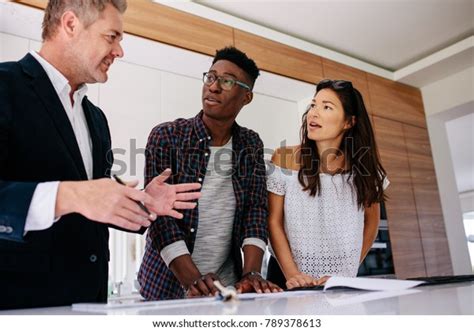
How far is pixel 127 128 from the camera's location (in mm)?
2836

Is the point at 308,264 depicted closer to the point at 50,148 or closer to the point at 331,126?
the point at 331,126

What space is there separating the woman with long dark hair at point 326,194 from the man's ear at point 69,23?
0.87 metres

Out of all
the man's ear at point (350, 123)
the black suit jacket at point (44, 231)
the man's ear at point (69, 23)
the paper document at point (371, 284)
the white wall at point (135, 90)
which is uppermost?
the white wall at point (135, 90)

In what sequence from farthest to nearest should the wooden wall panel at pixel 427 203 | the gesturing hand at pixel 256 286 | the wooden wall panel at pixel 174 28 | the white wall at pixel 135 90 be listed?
the wooden wall panel at pixel 427 203 < the wooden wall panel at pixel 174 28 < the white wall at pixel 135 90 < the gesturing hand at pixel 256 286

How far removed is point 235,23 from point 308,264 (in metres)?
2.19

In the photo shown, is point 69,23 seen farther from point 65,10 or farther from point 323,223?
point 323,223

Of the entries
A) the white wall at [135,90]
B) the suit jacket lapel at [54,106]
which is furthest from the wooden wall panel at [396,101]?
the suit jacket lapel at [54,106]

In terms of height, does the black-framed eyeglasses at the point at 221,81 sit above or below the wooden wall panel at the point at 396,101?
below

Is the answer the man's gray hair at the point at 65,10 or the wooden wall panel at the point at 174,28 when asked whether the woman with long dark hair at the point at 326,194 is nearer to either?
the man's gray hair at the point at 65,10

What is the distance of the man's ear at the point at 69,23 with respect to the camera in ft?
4.06

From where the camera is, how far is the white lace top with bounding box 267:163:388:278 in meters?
1.54

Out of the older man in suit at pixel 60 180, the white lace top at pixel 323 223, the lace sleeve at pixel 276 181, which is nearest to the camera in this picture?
the older man in suit at pixel 60 180

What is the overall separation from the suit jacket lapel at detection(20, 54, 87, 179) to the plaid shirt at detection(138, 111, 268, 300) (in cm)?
39

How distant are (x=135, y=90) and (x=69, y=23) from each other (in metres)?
1.70
